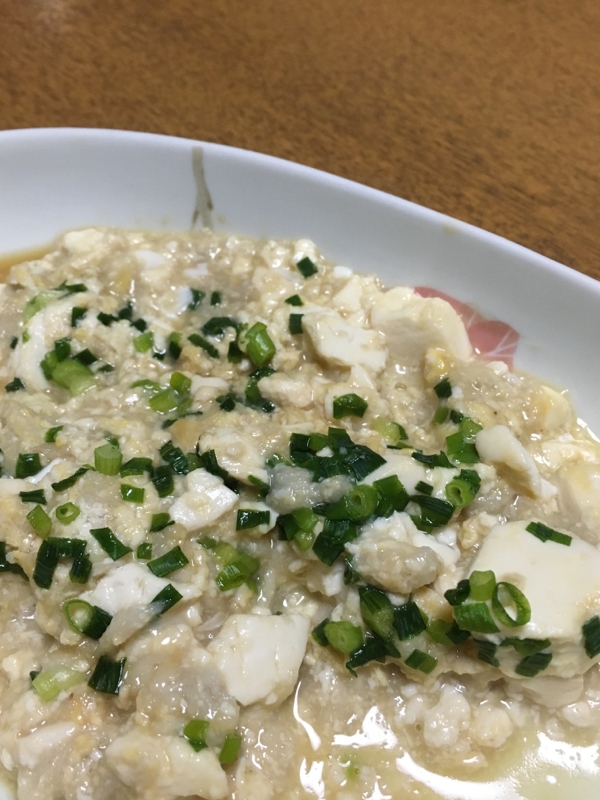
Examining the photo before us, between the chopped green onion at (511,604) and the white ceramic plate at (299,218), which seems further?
the white ceramic plate at (299,218)

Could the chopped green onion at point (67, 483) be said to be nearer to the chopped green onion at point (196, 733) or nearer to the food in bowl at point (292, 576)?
the food in bowl at point (292, 576)

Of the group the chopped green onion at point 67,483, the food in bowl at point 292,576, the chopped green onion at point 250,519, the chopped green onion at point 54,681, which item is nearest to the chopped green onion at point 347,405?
the food in bowl at point 292,576

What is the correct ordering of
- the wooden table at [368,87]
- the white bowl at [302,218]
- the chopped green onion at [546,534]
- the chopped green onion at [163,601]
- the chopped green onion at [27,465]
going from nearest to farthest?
the chopped green onion at [163,601]
the chopped green onion at [546,534]
the chopped green onion at [27,465]
the white bowl at [302,218]
the wooden table at [368,87]

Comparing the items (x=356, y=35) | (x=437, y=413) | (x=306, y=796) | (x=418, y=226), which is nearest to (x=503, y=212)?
(x=418, y=226)

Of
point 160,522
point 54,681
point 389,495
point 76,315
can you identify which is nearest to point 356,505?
point 389,495

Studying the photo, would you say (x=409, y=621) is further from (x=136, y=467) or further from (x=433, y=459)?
(x=136, y=467)

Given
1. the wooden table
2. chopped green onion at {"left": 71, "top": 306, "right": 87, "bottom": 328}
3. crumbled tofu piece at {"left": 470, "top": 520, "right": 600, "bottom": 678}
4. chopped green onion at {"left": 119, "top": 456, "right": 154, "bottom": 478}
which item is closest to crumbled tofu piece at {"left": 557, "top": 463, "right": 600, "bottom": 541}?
crumbled tofu piece at {"left": 470, "top": 520, "right": 600, "bottom": 678}
